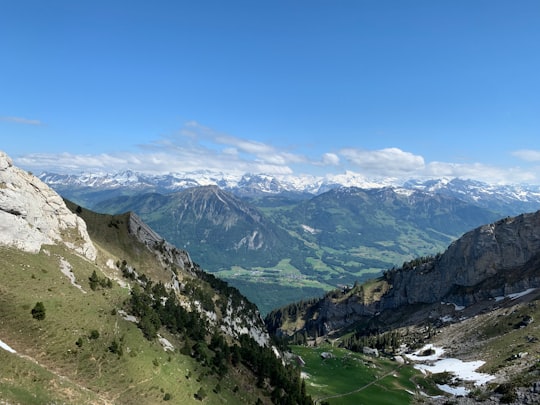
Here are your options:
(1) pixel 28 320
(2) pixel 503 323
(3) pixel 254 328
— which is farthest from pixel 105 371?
(2) pixel 503 323

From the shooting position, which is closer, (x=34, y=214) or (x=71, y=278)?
(x=71, y=278)

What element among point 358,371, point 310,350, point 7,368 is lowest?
point 310,350

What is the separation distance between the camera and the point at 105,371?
5656cm

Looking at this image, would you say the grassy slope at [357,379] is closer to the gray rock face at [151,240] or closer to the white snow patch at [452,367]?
the white snow patch at [452,367]

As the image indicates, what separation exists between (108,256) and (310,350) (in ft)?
388

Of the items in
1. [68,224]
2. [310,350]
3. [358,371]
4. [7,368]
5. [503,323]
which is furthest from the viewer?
[310,350]

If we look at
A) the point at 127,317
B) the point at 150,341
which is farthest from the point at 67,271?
the point at 150,341

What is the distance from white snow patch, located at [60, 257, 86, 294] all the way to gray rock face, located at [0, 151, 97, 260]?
221 inches

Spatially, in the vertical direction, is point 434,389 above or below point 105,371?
below

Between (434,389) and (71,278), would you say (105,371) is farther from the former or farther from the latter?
(434,389)

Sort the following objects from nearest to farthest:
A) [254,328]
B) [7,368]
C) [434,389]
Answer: [7,368] → [434,389] → [254,328]

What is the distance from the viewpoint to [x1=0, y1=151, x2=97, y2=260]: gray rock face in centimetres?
7225

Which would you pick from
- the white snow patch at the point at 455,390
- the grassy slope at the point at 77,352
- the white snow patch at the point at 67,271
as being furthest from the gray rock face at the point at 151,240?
the white snow patch at the point at 455,390

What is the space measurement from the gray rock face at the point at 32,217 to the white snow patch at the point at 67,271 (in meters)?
5.61
